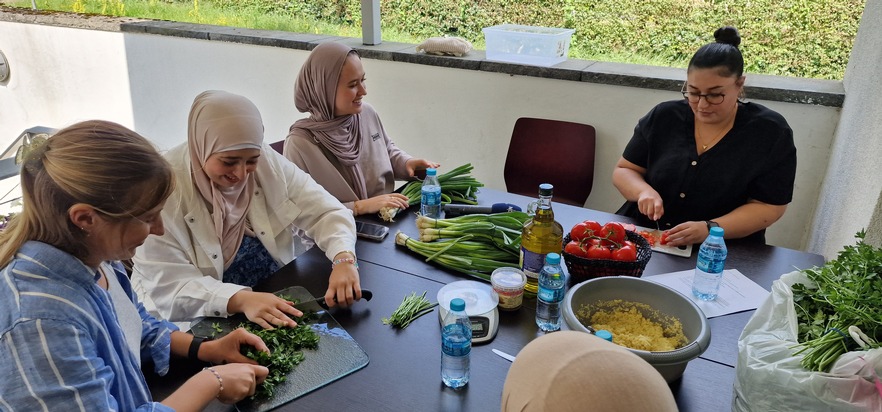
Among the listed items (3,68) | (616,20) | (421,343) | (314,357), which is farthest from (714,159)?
(3,68)

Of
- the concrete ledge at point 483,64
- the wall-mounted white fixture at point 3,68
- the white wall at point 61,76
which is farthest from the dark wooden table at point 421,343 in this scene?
the wall-mounted white fixture at point 3,68

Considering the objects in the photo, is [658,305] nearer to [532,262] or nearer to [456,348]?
[532,262]

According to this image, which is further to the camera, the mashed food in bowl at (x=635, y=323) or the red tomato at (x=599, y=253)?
the red tomato at (x=599, y=253)

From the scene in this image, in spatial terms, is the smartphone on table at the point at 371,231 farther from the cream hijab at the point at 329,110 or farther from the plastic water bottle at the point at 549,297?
the plastic water bottle at the point at 549,297

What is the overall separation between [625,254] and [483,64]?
2.13 meters

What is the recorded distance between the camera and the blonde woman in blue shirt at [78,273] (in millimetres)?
900

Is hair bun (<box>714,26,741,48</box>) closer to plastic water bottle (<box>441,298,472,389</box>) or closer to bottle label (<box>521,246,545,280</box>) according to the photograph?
bottle label (<box>521,246,545,280</box>)

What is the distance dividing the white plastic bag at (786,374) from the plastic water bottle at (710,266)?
34 cm

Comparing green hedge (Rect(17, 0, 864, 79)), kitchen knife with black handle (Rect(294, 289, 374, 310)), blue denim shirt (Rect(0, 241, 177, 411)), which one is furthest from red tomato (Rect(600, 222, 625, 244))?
green hedge (Rect(17, 0, 864, 79))

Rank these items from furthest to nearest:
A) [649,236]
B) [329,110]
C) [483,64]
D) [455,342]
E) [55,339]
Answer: [483,64]
[329,110]
[649,236]
[455,342]
[55,339]

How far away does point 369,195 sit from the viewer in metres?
2.73

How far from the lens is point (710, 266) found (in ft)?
5.25

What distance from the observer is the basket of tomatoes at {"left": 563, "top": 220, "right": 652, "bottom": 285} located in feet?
5.22

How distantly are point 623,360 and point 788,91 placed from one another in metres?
2.70
